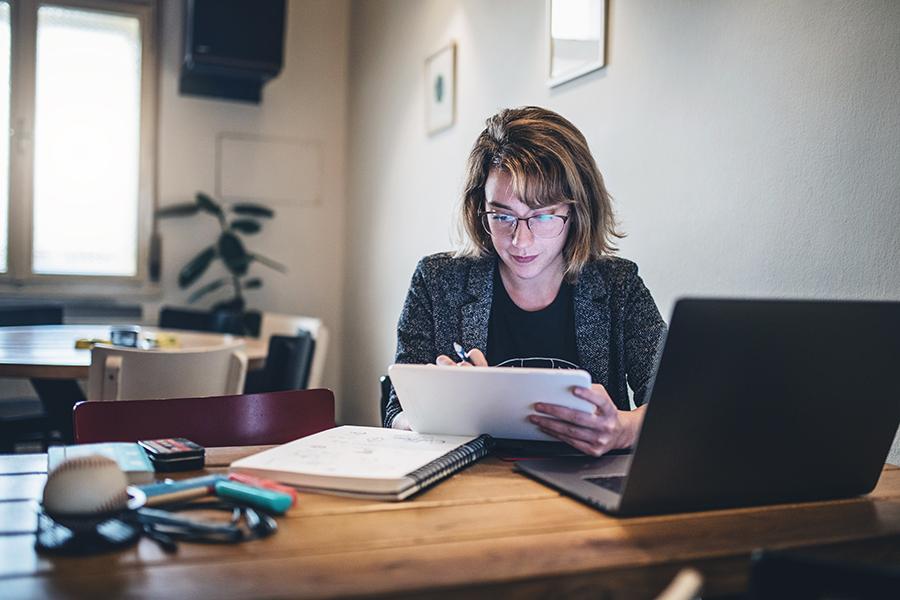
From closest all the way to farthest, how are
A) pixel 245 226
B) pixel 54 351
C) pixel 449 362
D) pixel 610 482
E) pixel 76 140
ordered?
1. pixel 610 482
2. pixel 449 362
3. pixel 54 351
4. pixel 76 140
5. pixel 245 226

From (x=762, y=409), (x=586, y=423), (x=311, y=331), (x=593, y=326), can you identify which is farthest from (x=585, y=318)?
(x=311, y=331)

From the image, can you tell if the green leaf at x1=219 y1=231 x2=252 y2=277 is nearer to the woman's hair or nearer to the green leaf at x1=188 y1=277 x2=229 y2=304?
the green leaf at x1=188 y1=277 x2=229 y2=304

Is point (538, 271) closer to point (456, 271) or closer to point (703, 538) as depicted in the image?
point (456, 271)

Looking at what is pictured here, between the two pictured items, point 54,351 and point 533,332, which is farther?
point 54,351

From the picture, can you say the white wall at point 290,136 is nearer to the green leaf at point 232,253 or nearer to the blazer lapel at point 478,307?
the green leaf at point 232,253

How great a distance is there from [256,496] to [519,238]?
90cm

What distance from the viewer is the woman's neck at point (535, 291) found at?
1771mm

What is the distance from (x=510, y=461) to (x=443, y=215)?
9.12 feet

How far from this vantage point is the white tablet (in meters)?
1.09

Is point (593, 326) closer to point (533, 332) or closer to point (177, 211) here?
point (533, 332)

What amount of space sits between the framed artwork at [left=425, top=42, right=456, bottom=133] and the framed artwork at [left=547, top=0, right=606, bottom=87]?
3.20 ft

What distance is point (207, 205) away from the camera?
495 centimetres

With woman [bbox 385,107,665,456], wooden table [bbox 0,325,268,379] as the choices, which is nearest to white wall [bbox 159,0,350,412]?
wooden table [bbox 0,325,268,379]

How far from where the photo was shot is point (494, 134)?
1747mm
